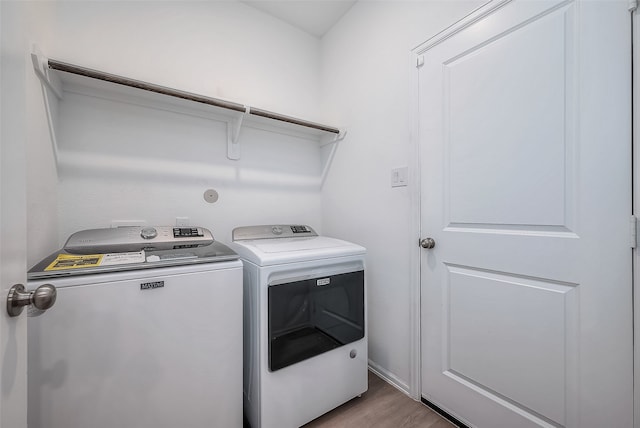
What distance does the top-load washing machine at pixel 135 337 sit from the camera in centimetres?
88

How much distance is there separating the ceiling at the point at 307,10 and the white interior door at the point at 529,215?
913mm

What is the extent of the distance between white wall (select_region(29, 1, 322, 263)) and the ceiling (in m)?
0.06

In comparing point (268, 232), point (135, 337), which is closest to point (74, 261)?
point (135, 337)

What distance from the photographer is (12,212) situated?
21.3 inches

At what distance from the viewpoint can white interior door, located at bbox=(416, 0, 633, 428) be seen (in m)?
0.89

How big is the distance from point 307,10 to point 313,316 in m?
2.22

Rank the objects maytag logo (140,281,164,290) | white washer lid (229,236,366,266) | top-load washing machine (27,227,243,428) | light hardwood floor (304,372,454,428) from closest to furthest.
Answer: top-load washing machine (27,227,243,428) → maytag logo (140,281,164,290) → white washer lid (229,236,366,266) → light hardwood floor (304,372,454,428)

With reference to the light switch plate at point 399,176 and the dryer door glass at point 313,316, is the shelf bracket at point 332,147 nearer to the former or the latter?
the light switch plate at point 399,176

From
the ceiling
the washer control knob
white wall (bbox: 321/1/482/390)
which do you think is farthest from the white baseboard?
the ceiling

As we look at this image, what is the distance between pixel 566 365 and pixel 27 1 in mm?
2654

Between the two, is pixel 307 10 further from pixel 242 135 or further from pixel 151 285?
pixel 151 285

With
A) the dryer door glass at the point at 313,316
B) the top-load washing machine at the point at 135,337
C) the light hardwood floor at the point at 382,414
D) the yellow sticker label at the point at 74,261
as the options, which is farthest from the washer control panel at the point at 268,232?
the light hardwood floor at the point at 382,414

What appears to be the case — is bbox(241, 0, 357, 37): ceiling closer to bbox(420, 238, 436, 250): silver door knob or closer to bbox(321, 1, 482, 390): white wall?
bbox(321, 1, 482, 390): white wall

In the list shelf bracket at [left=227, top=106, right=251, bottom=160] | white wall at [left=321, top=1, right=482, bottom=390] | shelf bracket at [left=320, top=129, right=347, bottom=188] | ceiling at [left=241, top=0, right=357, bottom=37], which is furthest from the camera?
shelf bracket at [left=320, top=129, right=347, bottom=188]
